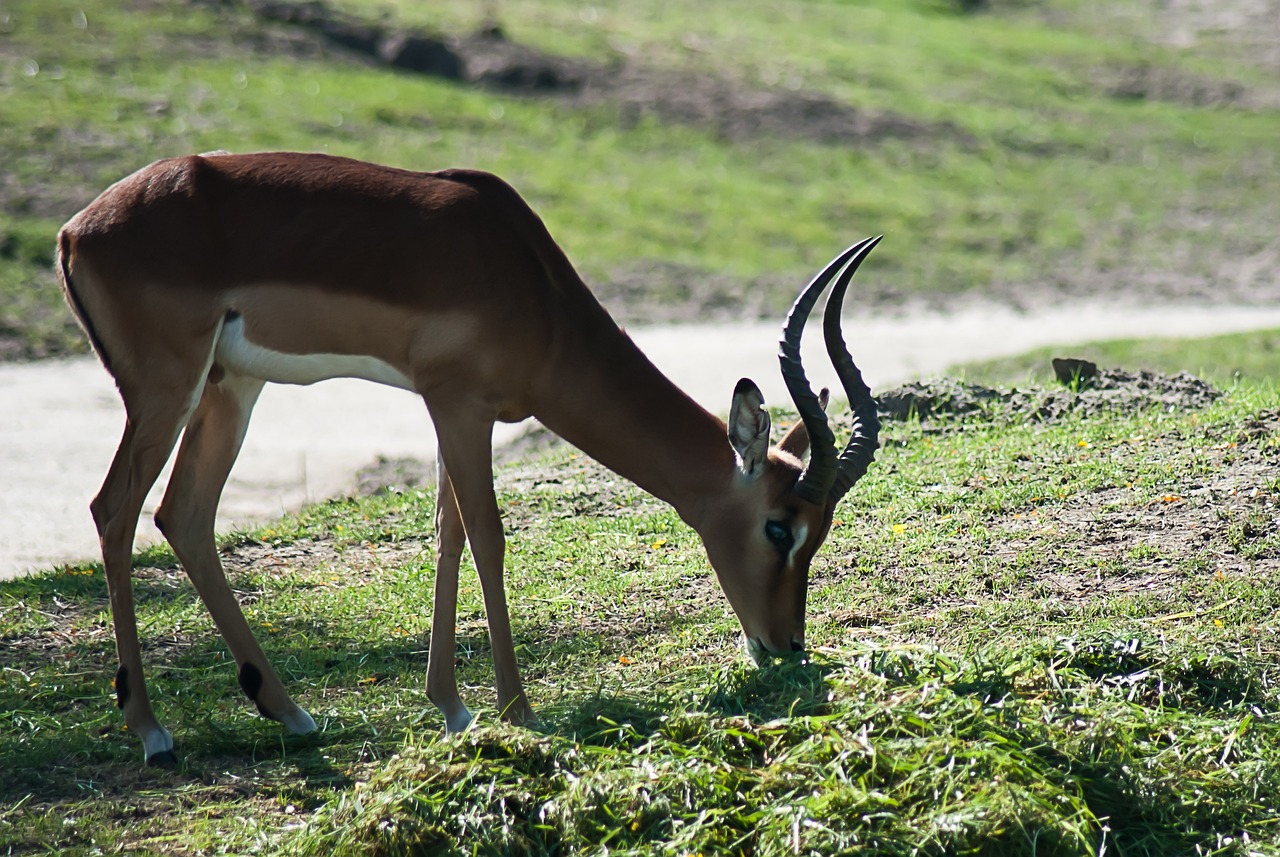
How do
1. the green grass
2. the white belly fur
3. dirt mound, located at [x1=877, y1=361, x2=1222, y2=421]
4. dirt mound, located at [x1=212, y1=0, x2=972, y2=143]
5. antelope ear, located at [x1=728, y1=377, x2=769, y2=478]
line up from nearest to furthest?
antelope ear, located at [x1=728, y1=377, x2=769, y2=478] → the white belly fur → dirt mound, located at [x1=877, y1=361, x2=1222, y2=421] → the green grass → dirt mound, located at [x1=212, y1=0, x2=972, y2=143]

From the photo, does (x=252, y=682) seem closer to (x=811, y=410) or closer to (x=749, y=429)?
(x=749, y=429)

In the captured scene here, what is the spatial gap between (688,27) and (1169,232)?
28.8ft

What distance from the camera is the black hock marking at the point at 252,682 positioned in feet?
16.5

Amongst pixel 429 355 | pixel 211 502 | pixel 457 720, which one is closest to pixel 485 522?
pixel 429 355

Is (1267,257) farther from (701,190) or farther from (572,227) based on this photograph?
(572,227)

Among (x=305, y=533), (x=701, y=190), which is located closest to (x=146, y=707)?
(x=305, y=533)

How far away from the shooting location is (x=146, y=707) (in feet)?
15.9

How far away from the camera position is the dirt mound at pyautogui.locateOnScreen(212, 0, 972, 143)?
18.9m

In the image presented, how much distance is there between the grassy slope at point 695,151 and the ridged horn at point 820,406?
8416mm

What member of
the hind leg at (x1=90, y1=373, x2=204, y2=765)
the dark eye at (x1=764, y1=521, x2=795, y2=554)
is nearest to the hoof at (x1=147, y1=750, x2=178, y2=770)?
the hind leg at (x1=90, y1=373, x2=204, y2=765)

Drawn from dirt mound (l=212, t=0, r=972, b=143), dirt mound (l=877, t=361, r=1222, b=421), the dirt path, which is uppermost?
dirt mound (l=212, t=0, r=972, b=143)

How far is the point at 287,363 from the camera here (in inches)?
197

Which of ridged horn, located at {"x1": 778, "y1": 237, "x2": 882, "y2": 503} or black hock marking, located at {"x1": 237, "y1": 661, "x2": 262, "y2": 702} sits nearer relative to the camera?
ridged horn, located at {"x1": 778, "y1": 237, "x2": 882, "y2": 503}

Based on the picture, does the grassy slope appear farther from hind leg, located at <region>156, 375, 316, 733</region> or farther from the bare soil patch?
hind leg, located at <region>156, 375, 316, 733</region>
